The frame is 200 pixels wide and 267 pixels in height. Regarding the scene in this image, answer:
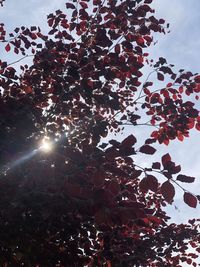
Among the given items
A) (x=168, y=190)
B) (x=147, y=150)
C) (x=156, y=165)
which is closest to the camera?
(x=168, y=190)

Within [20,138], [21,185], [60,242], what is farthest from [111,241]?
[21,185]

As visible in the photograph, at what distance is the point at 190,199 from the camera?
2186mm

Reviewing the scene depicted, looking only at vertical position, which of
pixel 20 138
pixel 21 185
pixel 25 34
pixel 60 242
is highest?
pixel 25 34

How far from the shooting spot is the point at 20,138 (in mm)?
4098

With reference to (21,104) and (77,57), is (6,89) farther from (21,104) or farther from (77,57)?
(77,57)

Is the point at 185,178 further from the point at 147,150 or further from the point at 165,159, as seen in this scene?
the point at 147,150

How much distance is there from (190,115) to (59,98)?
6.03 feet

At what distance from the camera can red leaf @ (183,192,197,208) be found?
7.13ft

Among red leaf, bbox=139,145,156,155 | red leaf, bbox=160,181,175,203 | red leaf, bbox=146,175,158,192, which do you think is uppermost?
red leaf, bbox=139,145,156,155

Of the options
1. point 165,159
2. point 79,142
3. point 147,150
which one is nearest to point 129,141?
point 147,150

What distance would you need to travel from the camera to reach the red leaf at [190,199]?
2.17m

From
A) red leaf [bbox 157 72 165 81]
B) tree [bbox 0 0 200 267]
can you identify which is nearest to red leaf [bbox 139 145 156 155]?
tree [bbox 0 0 200 267]

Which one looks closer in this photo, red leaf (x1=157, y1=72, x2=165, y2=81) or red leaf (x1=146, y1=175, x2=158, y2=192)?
red leaf (x1=146, y1=175, x2=158, y2=192)

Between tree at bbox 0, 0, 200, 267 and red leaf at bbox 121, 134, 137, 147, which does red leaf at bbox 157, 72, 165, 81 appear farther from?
red leaf at bbox 121, 134, 137, 147
